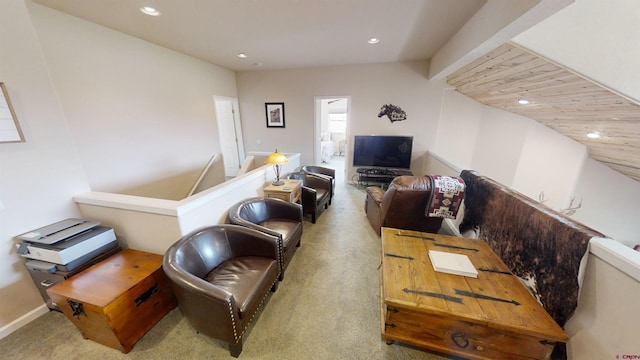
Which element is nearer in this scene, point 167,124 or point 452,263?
point 452,263

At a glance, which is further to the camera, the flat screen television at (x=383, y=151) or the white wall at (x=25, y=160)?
the flat screen television at (x=383, y=151)

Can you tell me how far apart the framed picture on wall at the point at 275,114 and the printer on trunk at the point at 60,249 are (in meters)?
4.10

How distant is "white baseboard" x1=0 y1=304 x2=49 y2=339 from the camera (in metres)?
1.51

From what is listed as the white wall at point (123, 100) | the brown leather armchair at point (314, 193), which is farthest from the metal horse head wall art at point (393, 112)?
the white wall at point (123, 100)

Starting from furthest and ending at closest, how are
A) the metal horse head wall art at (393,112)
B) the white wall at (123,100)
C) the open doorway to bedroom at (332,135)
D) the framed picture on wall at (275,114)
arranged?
the open doorway to bedroom at (332,135) < the framed picture on wall at (275,114) < the metal horse head wall art at (393,112) < the white wall at (123,100)

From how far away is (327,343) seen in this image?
4.89 feet

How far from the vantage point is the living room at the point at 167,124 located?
1.56 meters

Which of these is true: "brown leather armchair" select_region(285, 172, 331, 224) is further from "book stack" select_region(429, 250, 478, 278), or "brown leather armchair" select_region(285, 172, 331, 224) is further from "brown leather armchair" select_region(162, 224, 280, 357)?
"book stack" select_region(429, 250, 478, 278)

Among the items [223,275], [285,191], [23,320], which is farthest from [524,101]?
[23,320]

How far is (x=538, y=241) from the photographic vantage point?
4.49 ft

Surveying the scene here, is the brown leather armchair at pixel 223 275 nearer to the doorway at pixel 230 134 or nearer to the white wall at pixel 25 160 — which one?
the white wall at pixel 25 160

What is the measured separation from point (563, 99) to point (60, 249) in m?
5.15

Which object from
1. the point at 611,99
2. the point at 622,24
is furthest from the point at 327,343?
the point at 622,24

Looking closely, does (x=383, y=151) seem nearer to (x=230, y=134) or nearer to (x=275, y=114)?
(x=275, y=114)
